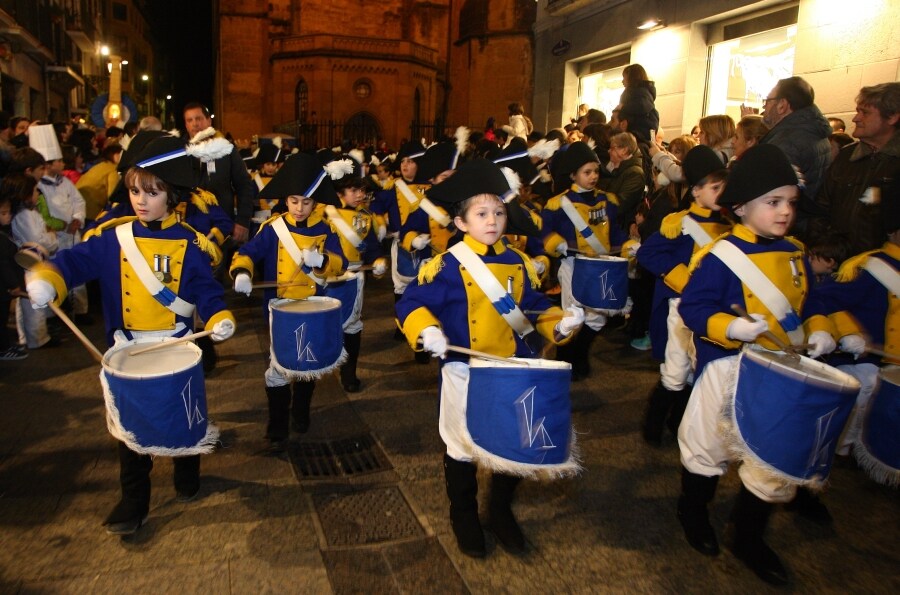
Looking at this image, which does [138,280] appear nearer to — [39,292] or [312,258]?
[39,292]

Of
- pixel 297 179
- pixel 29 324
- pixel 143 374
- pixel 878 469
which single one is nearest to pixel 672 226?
pixel 878 469

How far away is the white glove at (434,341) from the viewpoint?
3.13 meters

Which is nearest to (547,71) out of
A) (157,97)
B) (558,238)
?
(558,238)

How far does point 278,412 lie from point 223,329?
4.17 ft

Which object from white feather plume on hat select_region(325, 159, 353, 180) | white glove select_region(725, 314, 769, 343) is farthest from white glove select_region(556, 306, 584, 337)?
white feather plume on hat select_region(325, 159, 353, 180)

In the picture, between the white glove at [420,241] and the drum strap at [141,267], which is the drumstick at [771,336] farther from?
the white glove at [420,241]

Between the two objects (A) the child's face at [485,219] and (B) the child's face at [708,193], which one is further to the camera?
(B) the child's face at [708,193]

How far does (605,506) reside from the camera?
3.92 metres

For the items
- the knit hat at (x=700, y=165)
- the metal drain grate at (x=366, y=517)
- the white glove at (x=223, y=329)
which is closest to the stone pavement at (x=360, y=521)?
the metal drain grate at (x=366, y=517)

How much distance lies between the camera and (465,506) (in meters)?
3.38

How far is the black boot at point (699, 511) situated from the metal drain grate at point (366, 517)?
1404 millimetres

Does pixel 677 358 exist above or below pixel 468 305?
below

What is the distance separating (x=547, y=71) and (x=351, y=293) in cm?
1272

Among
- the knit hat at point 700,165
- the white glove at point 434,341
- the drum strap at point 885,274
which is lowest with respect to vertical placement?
the white glove at point 434,341
